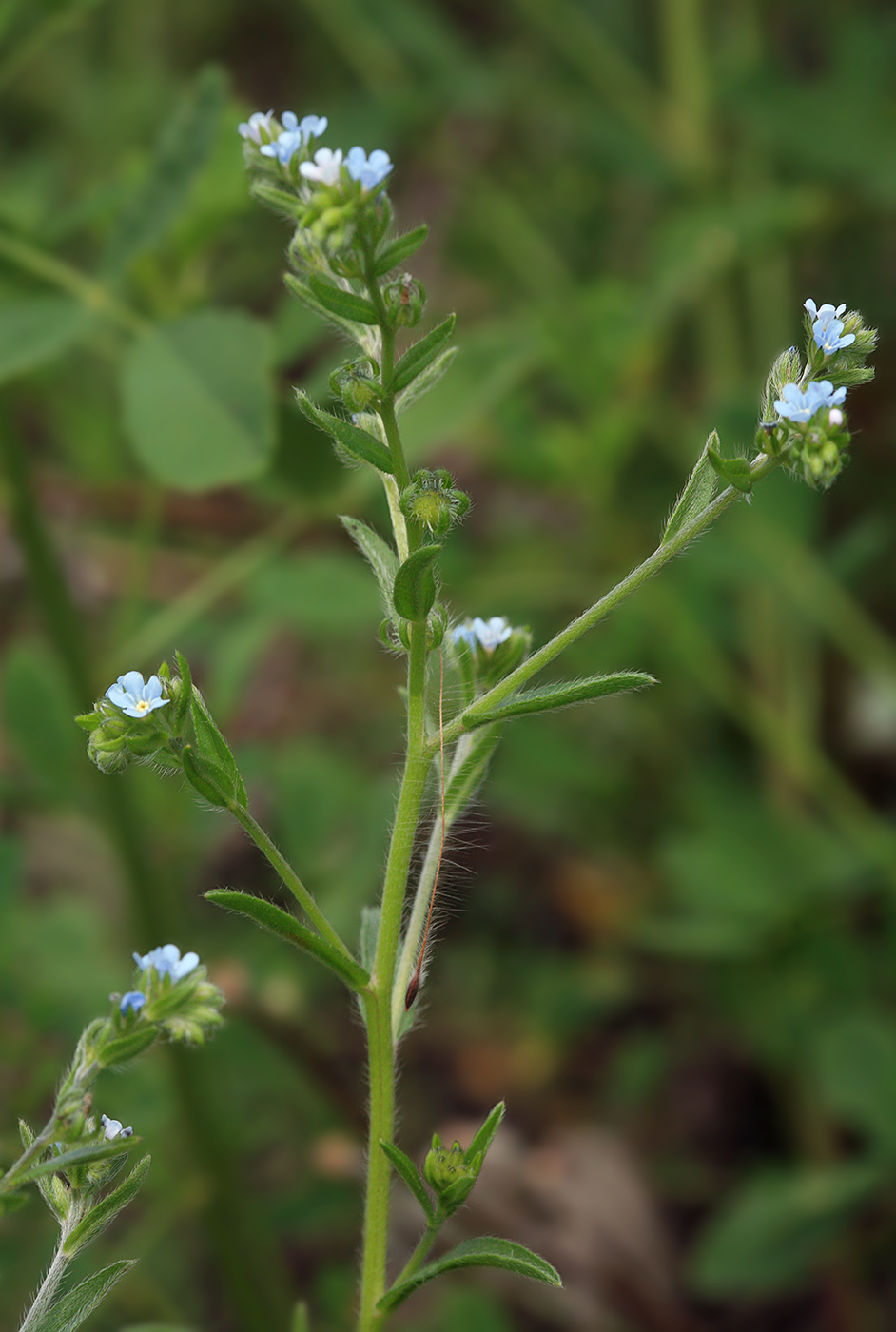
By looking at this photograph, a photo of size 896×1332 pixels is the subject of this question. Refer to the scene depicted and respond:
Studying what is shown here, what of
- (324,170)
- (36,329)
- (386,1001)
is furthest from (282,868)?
(36,329)

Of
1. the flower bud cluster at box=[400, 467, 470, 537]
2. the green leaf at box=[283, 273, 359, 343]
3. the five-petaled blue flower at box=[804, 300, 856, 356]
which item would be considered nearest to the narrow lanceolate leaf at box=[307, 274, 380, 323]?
the green leaf at box=[283, 273, 359, 343]

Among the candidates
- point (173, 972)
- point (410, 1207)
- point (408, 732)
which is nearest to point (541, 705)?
point (408, 732)

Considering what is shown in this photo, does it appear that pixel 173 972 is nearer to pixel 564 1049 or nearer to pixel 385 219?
pixel 385 219

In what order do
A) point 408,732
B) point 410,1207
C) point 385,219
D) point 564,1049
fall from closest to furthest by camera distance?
point 385,219, point 408,732, point 410,1207, point 564,1049

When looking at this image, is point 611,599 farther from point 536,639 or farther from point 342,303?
point 536,639

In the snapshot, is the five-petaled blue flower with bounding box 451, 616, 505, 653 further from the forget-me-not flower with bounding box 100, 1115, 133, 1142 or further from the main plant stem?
the forget-me-not flower with bounding box 100, 1115, 133, 1142

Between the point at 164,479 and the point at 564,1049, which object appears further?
the point at 564,1049

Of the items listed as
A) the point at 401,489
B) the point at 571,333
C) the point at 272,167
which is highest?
the point at 571,333

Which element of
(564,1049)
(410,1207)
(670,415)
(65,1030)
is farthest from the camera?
(670,415)
